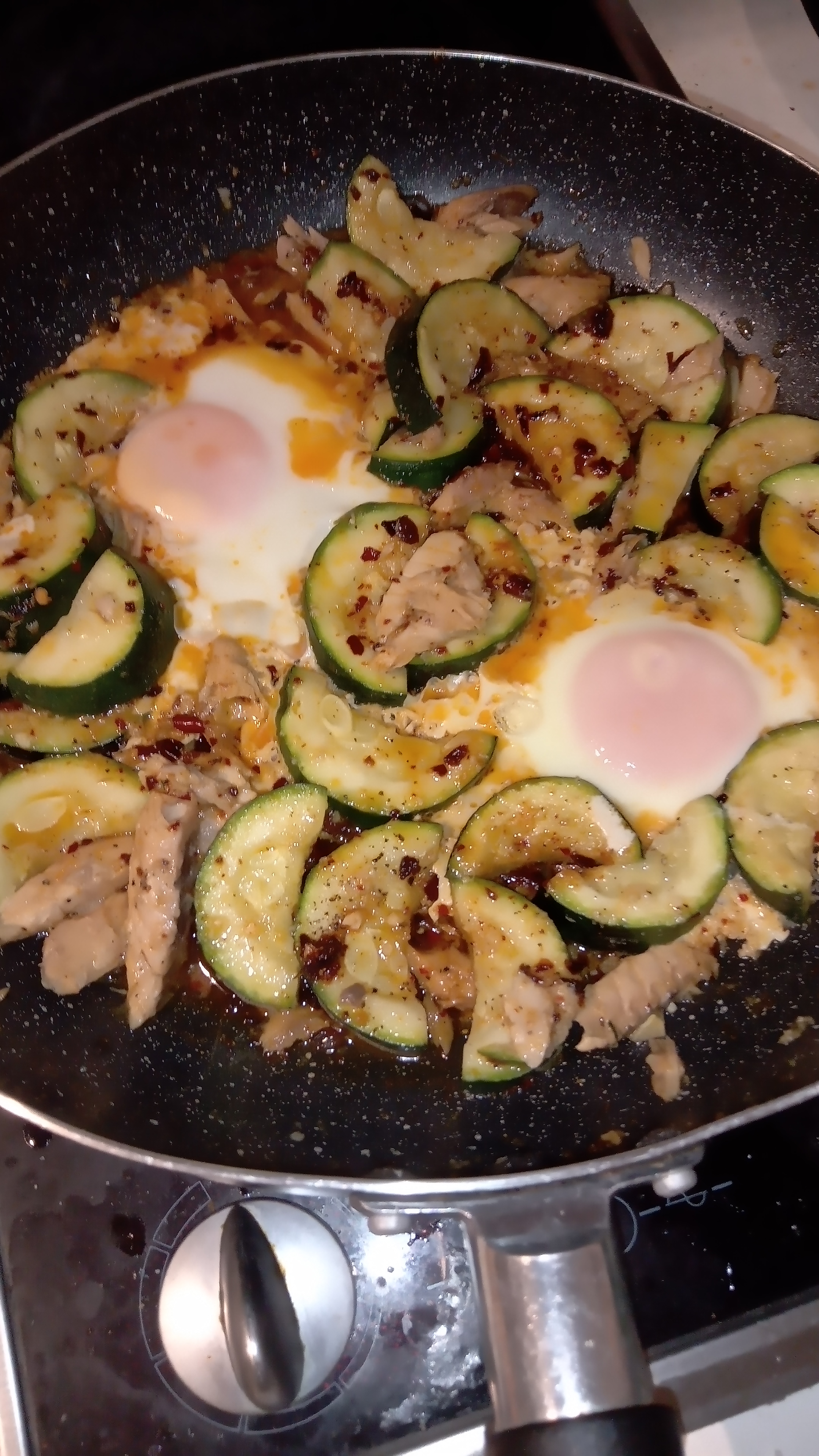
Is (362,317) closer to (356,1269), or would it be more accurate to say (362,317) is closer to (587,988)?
(587,988)

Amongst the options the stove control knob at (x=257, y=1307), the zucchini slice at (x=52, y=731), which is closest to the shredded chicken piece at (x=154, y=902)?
the zucchini slice at (x=52, y=731)

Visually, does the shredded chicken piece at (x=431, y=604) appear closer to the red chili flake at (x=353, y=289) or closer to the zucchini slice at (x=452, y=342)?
the zucchini slice at (x=452, y=342)

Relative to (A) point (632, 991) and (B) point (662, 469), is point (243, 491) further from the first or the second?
(A) point (632, 991)

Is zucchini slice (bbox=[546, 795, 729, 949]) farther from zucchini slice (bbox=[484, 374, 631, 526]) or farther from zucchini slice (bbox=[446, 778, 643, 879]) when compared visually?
zucchini slice (bbox=[484, 374, 631, 526])

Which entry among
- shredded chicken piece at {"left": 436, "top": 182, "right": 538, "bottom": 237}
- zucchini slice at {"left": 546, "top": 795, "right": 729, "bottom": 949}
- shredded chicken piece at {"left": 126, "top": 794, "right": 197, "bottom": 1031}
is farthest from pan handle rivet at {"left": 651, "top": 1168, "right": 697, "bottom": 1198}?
Result: shredded chicken piece at {"left": 436, "top": 182, "right": 538, "bottom": 237}

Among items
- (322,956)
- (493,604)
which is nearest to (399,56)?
(493,604)

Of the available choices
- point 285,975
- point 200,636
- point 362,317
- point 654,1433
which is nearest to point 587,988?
point 285,975
